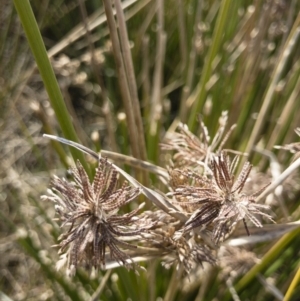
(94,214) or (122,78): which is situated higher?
(122,78)

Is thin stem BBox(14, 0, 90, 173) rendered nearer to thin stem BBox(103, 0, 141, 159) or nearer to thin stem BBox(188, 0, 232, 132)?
thin stem BBox(103, 0, 141, 159)

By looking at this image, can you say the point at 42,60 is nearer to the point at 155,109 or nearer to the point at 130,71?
the point at 130,71

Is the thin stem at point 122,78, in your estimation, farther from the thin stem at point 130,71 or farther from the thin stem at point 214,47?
the thin stem at point 214,47

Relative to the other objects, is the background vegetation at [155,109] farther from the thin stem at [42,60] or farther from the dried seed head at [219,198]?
the dried seed head at [219,198]

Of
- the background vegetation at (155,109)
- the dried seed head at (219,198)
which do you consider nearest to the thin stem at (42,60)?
the background vegetation at (155,109)

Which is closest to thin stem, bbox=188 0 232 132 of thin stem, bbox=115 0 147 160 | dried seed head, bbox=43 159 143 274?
thin stem, bbox=115 0 147 160

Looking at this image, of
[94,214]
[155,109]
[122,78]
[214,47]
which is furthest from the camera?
[155,109]

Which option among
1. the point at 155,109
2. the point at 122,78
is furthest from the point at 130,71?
the point at 155,109

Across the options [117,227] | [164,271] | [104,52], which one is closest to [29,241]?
[164,271]

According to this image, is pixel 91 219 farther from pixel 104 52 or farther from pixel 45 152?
pixel 45 152

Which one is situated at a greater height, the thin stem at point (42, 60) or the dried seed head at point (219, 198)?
the thin stem at point (42, 60)

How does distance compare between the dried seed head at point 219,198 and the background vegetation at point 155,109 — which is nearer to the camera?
the dried seed head at point 219,198
